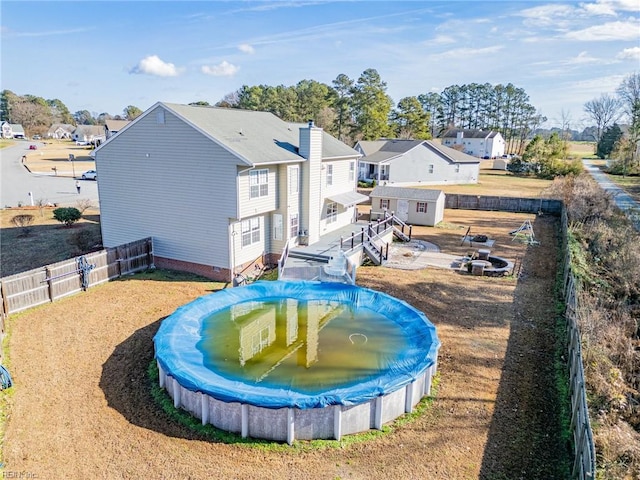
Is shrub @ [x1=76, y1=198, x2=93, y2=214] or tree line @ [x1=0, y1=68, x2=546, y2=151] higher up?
tree line @ [x1=0, y1=68, x2=546, y2=151]

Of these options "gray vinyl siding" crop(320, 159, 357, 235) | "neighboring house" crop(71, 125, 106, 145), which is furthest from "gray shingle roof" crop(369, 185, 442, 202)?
"neighboring house" crop(71, 125, 106, 145)

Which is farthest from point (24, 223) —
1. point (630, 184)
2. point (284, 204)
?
point (630, 184)

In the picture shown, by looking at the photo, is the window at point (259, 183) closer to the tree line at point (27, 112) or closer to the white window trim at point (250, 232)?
the white window trim at point (250, 232)

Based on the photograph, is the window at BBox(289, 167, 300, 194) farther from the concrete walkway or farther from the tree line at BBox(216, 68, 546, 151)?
the tree line at BBox(216, 68, 546, 151)

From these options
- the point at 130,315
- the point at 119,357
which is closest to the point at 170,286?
the point at 130,315

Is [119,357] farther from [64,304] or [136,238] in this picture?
[136,238]

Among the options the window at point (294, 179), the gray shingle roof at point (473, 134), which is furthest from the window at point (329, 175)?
the gray shingle roof at point (473, 134)
